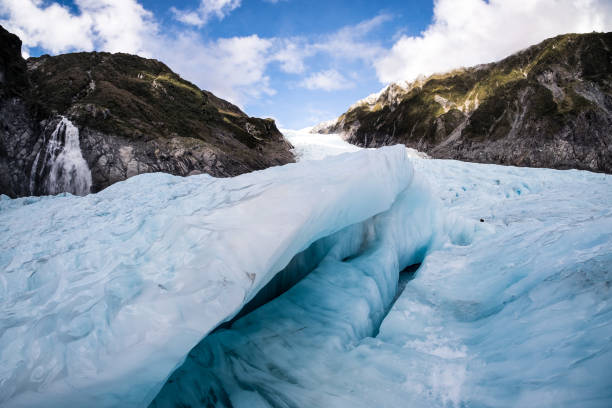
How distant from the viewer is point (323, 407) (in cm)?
164

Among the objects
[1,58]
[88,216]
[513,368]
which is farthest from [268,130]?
[513,368]

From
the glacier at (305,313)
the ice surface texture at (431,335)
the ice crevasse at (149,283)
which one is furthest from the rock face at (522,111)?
the ice crevasse at (149,283)

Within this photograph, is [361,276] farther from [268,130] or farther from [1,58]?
[268,130]

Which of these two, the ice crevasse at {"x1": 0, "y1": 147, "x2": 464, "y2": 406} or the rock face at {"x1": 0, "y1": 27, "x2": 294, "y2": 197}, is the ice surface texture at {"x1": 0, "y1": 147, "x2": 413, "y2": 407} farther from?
the rock face at {"x1": 0, "y1": 27, "x2": 294, "y2": 197}

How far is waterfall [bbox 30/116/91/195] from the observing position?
36.1 ft

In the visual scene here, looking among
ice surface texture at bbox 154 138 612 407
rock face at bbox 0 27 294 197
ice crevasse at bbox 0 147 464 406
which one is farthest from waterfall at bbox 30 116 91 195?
A: ice surface texture at bbox 154 138 612 407

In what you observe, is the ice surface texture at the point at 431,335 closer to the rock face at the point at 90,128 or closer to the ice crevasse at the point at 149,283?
the ice crevasse at the point at 149,283

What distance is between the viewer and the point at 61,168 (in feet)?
36.6

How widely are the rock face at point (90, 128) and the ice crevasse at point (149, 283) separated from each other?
367 inches

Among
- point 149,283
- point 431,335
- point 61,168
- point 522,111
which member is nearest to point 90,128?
point 61,168

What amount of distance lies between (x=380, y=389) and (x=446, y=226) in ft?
12.4

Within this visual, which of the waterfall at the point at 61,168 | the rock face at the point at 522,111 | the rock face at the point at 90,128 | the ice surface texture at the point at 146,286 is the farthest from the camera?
the rock face at the point at 522,111

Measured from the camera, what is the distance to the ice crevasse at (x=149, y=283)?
1.31m

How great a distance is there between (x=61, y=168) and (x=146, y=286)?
1284 centimetres
